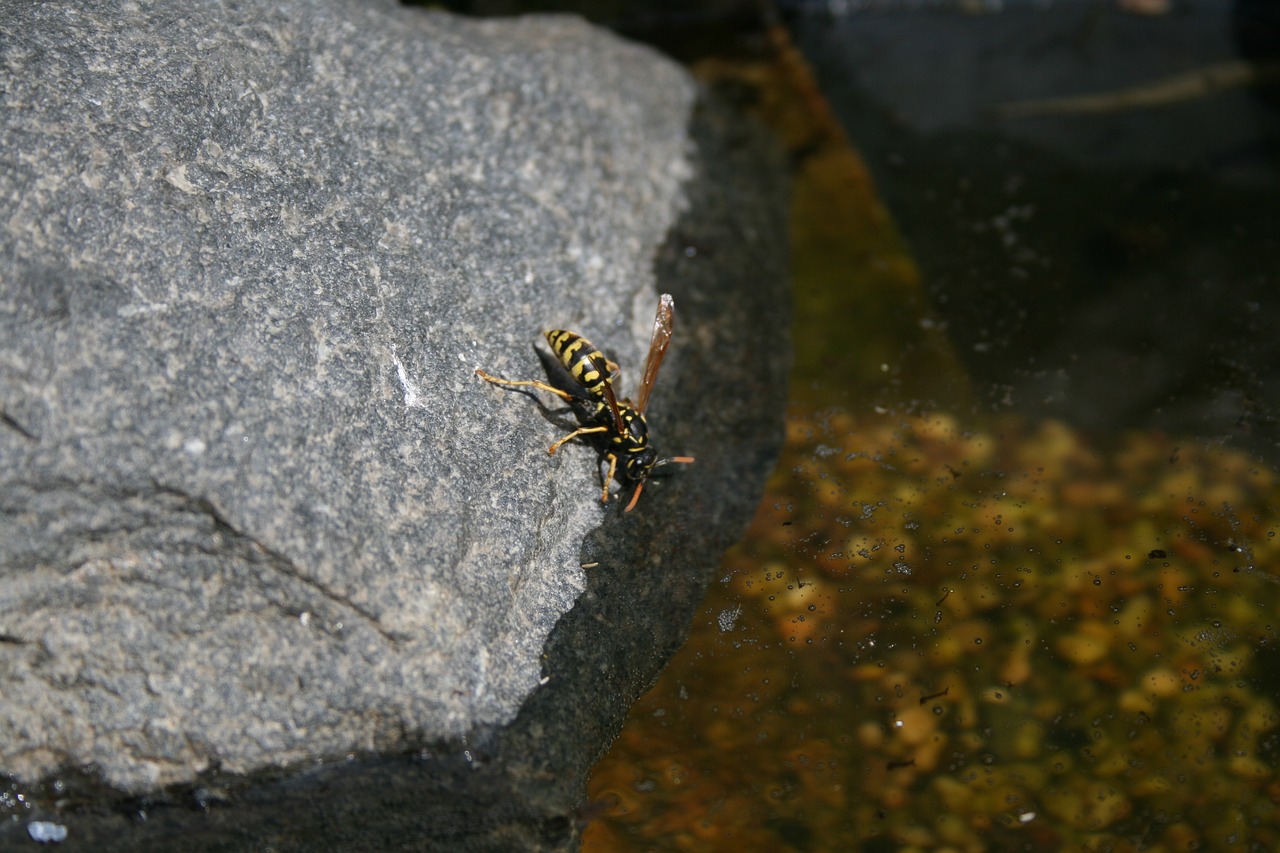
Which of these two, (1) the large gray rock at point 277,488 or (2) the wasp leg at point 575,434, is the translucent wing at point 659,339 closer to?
(2) the wasp leg at point 575,434

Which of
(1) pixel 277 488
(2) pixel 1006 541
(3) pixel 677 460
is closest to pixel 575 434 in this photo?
(3) pixel 677 460

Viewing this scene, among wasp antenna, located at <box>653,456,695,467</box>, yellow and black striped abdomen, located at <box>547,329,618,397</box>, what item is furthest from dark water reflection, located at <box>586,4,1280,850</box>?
yellow and black striped abdomen, located at <box>547,329,618,397</box>

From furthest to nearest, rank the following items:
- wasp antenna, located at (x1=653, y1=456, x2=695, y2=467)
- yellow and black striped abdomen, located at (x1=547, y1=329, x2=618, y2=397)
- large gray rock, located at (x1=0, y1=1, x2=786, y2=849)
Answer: wasp antenna, located at (x1=653, y1=456, x2=695, y2=467) → yellow and black striped abdomen, located at (x1=547, y1=329, x2=618, y2=397) → large gray rock, located at (x1=0, y1=1, x2=786, y2=849)

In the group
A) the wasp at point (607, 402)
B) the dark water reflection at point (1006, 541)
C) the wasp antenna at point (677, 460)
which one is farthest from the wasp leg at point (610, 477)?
the dark water reflection at point (1006, 541)

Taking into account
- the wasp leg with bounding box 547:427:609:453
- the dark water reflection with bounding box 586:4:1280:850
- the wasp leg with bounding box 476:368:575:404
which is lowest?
the dark water reflection with bounding box 586:4:1280:850

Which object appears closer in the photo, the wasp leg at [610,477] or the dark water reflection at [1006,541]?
the dark water reflection at [1006,541]

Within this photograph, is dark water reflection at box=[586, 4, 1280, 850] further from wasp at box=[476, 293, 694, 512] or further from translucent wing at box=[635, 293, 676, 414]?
translucent wing at box=[635, 293, 676, 414]

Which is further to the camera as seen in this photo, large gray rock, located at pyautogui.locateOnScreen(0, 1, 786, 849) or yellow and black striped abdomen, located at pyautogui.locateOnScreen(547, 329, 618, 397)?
yellow and black striped abdomen, located at pyautogui.locateOnScreen(547, 329, 618, 397)
